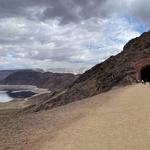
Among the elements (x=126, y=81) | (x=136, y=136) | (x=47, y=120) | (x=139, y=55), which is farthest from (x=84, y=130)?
(x=139, y=55)

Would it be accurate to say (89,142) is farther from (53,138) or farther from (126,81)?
(126,81)

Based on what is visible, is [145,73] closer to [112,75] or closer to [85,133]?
[112,75]

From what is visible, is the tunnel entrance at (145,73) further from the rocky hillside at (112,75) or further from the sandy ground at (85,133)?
the sandy ground at (85,133)

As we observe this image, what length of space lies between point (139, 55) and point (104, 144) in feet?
221

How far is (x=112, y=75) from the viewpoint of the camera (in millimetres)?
76188

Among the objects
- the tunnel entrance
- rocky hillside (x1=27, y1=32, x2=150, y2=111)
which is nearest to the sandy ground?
rocky hillside (x1=27, y1=32, x2=150, y2=111)

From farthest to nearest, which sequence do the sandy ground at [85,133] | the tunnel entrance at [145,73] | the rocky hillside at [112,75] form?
1. the tunnel entrance at [145,73]
2. the rocky hillside at [112,75]
3. the sandy ground at [85,133]

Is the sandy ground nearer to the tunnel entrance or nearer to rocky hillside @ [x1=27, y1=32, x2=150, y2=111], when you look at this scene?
rocky hillside @ [x1=27, y1=32, x2=150, y2=111]

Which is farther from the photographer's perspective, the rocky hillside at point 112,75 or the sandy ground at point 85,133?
the rocky hillside at point 112,75

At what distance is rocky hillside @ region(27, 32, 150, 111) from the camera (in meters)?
67.3

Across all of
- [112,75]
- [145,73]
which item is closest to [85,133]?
[145,73]

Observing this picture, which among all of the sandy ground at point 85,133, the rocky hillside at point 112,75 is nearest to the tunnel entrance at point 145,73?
the rocky hillside at point 112,75

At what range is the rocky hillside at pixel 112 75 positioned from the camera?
67312mm

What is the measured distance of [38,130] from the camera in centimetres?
1955
